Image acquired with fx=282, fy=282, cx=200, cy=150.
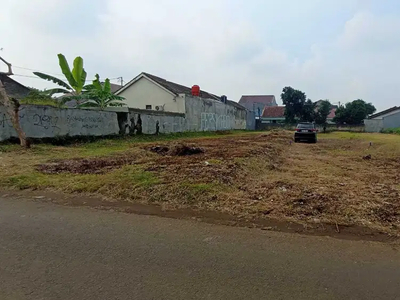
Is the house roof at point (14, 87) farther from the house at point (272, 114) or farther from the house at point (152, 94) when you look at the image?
the house at point (272, 114)

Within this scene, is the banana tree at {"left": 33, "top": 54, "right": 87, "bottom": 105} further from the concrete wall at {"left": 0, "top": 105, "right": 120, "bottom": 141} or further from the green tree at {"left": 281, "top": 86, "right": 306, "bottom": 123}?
the green tree at {"left": 281, "top": 86, "right": 306, "bottom": 123}

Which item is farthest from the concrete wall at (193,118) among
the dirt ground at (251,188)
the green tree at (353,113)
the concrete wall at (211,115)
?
the green tree at (353,113)

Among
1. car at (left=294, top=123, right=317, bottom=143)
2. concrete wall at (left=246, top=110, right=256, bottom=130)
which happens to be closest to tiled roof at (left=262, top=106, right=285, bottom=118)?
concrete wall at (left=246, top=110, right=256, bottom=130)

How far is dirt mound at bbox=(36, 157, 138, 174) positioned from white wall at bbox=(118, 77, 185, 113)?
18.7 m

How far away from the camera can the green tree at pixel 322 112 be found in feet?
142

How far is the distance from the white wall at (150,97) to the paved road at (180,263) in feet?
77.8

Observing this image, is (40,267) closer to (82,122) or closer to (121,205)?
(121,205)

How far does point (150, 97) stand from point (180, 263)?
26621mm

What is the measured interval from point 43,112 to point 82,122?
2.27 metres

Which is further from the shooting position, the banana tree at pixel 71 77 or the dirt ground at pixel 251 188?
the banana tree at pixel 71 77

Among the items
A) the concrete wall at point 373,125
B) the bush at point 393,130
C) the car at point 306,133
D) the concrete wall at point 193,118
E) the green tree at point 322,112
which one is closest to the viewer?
the concrete wall at point 193,118

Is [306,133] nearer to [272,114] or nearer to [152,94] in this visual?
[152,94]

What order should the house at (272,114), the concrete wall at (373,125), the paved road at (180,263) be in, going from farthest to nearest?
1. the house at (272,114)
2. the concrete wall at (373,125)
3. the paved road at (180,263)

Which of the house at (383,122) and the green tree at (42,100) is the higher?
the green tree at (42,100)
